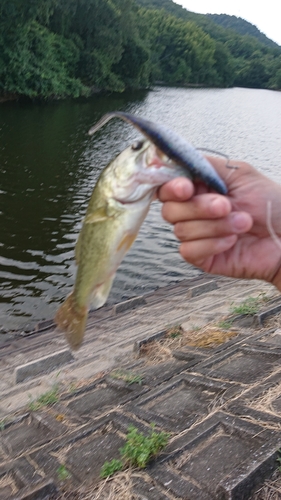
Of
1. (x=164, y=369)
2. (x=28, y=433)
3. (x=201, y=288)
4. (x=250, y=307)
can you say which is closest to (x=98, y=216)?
(x=28, y=433)

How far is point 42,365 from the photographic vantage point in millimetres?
6746

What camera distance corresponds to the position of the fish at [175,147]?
198cm

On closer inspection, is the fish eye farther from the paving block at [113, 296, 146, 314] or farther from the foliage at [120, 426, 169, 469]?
the paving block at [113, 296, 146, 314]

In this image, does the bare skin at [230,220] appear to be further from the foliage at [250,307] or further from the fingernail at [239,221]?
the foliage at [250,307]

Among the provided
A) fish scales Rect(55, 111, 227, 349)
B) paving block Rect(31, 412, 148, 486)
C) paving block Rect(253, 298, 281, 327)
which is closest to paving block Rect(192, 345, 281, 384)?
paving block Rect(253, 298, 281, 327)

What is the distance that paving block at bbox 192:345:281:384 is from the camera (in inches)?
209

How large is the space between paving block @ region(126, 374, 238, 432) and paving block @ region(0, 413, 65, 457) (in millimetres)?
848

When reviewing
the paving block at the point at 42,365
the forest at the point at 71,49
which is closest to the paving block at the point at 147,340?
the paving block at the point at 42,365

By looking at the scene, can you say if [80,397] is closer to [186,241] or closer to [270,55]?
[186,241]

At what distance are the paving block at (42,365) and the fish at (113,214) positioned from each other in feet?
14.0

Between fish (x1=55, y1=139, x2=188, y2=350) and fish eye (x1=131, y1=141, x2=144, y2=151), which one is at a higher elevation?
fish eye (x1=131, y1=141, x2=144, y2=151)

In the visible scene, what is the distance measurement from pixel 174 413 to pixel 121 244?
2.98 meters

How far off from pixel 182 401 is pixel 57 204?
1294 centimetres

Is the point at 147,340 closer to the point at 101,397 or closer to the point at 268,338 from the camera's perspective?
the point at 101,397
